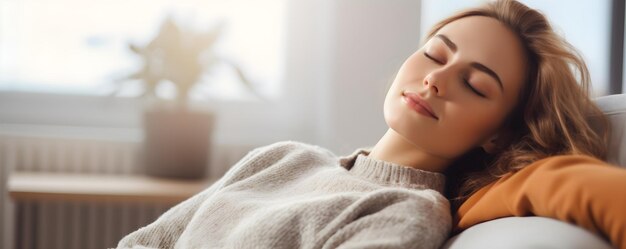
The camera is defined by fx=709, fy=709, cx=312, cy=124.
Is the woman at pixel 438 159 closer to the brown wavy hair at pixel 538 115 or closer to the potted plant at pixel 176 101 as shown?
the brown wavy hair at pixel 538 115

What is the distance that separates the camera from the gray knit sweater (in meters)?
0.87

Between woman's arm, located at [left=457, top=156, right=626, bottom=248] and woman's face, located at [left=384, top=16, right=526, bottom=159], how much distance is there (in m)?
0.14

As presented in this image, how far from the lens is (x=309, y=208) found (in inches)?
36.4

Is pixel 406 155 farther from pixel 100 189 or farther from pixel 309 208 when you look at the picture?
pixel 100 189

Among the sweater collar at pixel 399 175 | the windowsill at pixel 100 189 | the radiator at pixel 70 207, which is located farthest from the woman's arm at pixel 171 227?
the radiator at pixel 70 207

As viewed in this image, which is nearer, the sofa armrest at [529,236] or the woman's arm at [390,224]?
the sofa armrest at [529,236]

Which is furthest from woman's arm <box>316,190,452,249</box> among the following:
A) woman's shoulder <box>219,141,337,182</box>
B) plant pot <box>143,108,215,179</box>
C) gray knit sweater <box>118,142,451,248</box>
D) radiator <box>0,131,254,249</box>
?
radiator <box>0,131,254,249</box>

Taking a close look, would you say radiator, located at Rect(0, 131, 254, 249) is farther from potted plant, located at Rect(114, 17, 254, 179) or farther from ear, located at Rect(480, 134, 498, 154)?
ear, located at Rect(480, 134, 498, 154)

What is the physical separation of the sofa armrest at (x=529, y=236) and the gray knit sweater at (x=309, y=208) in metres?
0.08

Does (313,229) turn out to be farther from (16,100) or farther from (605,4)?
(16,100)

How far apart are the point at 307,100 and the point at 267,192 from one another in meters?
1.33

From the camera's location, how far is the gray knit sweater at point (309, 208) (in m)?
0.87

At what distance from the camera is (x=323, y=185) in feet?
3.44

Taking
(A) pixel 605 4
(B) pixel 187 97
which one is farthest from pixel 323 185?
(B) pixel 187 97
